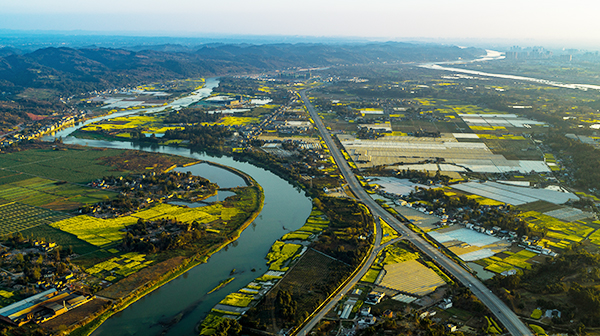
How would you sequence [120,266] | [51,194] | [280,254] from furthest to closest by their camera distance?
[51,194]
[280,254]
[120,266]

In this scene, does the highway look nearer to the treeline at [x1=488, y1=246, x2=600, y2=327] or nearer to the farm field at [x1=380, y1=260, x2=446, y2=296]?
the treeline at [x1=488, y1=246, x2=600, y2=327]

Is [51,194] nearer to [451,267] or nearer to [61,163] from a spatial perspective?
[61,163]

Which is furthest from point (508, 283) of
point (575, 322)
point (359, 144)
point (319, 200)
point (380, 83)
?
point (380, 83)

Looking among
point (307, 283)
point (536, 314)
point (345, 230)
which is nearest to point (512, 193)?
point (345, 230)

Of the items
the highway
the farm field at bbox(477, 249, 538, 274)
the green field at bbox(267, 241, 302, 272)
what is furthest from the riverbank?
the farm field at bbox(477, 249, 538, 274)

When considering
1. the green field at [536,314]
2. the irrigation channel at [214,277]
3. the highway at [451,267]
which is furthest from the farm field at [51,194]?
the green field at [536,314]
